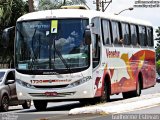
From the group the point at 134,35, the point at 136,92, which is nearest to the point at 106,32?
the point at 134,35

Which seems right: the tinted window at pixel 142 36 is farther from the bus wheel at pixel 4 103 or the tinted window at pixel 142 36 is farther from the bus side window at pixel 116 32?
the bus wheel at pixel 4 103

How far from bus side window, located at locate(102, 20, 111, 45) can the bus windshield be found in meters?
1.88

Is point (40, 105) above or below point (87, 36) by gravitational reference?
below

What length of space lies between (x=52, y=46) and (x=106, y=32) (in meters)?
3.10

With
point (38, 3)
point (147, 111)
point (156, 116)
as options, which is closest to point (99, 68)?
point (147, 111)

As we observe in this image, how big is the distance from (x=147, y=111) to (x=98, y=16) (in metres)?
5.94

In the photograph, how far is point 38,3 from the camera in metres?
58.9

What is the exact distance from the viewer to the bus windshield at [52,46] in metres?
21.8

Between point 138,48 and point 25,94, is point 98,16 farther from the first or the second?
point 138,48

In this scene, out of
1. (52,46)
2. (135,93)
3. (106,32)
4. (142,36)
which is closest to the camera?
(52,46)

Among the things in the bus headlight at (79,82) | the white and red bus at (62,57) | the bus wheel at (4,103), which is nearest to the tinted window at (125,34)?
the white and red bus at (62,57)

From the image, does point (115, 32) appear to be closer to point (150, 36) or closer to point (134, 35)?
point (134, 35)

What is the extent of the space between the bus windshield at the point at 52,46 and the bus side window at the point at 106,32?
1883 mm

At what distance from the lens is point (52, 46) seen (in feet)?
72.4
